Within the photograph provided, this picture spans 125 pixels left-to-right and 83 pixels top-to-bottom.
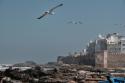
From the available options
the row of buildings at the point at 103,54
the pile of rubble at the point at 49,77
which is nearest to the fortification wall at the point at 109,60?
the row of buildings at the point at 103,54

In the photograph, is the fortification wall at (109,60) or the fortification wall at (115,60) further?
the fortification wall at (115,60)

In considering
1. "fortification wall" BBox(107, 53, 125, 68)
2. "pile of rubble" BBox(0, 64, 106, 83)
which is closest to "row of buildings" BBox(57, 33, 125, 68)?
→ "fortification wall" BBox(107, 53, 125, 68)

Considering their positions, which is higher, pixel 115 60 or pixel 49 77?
pixel 115 60

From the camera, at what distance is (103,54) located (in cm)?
8106

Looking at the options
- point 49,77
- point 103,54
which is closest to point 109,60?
point 103,54

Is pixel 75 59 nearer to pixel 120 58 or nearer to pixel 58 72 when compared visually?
pixel 120 58

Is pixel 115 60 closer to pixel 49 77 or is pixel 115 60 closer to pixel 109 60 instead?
pixel 109 60

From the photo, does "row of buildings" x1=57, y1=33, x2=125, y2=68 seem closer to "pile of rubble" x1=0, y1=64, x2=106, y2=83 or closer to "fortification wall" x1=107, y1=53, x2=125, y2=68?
"fortification wall" x1=107, y1=53, x2=125, y2=68

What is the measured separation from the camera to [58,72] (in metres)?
42.1

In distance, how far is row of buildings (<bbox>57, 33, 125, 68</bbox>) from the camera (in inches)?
3191

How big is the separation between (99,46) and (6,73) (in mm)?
56258

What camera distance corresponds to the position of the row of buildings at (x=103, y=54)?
81.1 m

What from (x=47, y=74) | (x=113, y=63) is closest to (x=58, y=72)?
(x=47, y=74)

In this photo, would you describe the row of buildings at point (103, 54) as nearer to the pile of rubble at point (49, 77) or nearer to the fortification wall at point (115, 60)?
the fortification wall at point (115, 60)
